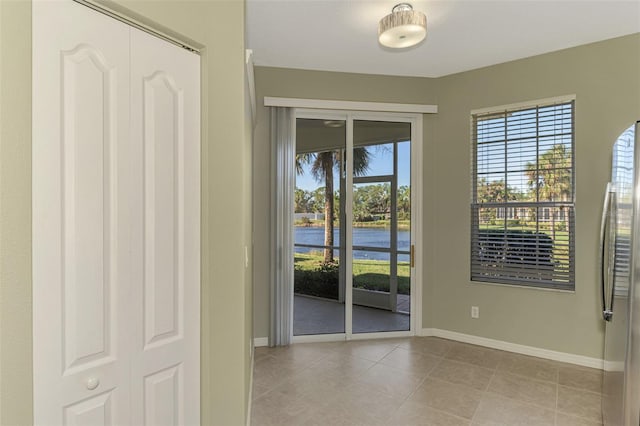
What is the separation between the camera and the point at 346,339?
381 cm

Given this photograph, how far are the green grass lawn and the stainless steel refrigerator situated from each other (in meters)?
2.04

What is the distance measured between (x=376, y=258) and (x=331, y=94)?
1802 mm

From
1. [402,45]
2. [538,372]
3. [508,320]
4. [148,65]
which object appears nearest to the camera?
[148,65]

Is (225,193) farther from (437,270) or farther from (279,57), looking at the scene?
(437,270)

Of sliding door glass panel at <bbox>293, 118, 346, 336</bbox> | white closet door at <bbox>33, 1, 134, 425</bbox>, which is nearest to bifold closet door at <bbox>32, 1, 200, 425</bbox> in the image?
white closet door at <bbox>33, 1, 134, 425</bbox>

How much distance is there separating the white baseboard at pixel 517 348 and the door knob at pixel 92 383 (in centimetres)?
331

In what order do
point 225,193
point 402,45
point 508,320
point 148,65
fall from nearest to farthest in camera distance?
point 148,65
point 225,193
point 402,45
point 508,320

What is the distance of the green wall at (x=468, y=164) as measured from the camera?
3123mm

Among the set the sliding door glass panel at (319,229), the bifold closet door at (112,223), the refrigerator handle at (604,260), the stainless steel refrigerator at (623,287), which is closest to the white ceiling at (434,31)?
the sliding door glass panel at (319,229)

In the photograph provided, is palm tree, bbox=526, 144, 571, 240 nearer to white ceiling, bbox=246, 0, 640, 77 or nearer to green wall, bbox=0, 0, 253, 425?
white ceiling, bbox=246, 0, 640, 77

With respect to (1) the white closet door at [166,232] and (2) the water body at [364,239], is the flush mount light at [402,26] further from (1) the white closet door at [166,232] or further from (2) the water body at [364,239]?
(2) the water body at [364,239]

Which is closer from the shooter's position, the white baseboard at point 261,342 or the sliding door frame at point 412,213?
the white baseboard at point 261,342

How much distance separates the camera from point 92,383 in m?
1.31

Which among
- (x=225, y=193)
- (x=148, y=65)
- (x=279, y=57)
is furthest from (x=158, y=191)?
(x=279, y=57)
